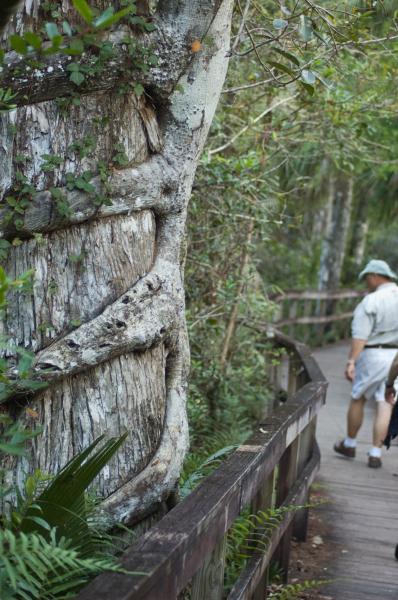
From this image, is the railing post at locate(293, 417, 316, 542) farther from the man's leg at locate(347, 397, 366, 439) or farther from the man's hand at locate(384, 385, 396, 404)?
the man's leg at locate(347, 397, 366, 439)

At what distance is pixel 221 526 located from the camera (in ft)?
10.7

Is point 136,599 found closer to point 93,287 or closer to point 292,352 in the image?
point 93,287

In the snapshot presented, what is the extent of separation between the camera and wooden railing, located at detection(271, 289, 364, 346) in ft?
60.6

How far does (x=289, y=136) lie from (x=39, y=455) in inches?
259

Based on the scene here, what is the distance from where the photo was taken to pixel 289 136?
31.0 feet

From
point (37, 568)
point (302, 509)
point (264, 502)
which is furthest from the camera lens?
point (302, 509)

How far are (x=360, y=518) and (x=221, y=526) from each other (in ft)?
14.1

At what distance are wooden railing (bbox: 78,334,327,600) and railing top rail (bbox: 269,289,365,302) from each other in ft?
32.7

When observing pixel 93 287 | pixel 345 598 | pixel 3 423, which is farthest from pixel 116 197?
pixel 345 598

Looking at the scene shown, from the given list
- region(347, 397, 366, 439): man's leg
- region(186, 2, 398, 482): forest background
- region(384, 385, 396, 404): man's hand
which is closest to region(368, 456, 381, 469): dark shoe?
region(347, 397, 366, 439): man's leg

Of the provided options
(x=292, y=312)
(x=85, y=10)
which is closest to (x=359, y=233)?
(x=292, y=312)

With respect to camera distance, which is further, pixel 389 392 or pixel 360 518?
pixel 360 518

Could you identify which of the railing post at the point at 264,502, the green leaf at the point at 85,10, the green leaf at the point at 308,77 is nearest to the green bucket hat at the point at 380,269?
the railing post at the point at 264,502

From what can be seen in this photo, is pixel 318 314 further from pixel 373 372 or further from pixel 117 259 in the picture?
pixel 117 259
